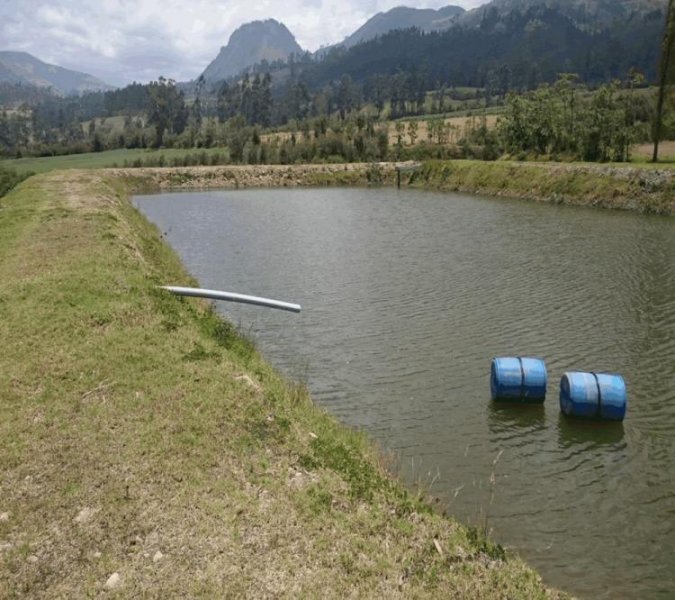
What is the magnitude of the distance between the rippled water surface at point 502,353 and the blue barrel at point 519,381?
0.40 meters

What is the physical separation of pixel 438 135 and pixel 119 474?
14717 centimetres

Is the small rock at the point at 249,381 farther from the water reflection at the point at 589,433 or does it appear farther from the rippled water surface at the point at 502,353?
the water reflection at the point at 589,433

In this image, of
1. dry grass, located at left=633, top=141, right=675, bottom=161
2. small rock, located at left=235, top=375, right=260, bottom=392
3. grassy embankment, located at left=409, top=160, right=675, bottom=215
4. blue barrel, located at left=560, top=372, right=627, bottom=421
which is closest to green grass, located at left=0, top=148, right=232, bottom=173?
grassy embankment, located at left=409, top=160, right=675, bottom=215

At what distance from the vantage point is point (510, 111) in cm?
10569

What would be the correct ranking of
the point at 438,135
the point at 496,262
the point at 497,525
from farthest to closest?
the point at 438,135, the point at 496,262, the point at 497,525

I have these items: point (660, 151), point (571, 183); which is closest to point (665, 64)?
point (660, 151)

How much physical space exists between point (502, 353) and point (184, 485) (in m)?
13.4

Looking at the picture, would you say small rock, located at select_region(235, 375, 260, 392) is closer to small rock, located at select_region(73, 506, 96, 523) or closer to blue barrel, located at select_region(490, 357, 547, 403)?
small rock, located at select_region(73, 506, 96, 523)

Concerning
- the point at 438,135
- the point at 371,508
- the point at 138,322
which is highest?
the point at 438,135

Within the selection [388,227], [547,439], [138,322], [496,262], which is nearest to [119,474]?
[138,322]

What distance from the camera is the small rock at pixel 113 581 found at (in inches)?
324

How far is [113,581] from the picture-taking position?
326 inches

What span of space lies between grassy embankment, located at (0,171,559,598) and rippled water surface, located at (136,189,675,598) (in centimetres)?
197

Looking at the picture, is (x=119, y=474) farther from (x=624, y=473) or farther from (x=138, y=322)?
(x=624, y=473)
